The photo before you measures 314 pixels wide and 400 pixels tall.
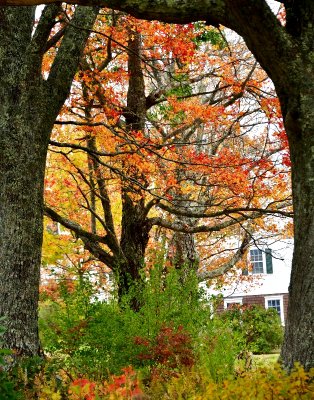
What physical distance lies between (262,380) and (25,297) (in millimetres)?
4178

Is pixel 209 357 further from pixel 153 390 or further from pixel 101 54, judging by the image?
pixel 101 54

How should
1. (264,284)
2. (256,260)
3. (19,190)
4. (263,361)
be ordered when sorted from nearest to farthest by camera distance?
(19,190)
(263,361)
(256,260)
(264,284)

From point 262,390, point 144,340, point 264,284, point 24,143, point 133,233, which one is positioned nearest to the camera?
point 262,390

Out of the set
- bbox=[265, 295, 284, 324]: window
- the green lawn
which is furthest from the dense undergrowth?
Result: bbox=[265, 295, 284, 324]: window

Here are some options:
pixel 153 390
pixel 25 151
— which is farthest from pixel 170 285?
pixel 153 390

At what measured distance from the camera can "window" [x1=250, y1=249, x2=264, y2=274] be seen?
112 feet

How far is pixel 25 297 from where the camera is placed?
7.57 metres

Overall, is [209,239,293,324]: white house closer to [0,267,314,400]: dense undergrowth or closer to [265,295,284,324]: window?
[265,295,284,324]: window

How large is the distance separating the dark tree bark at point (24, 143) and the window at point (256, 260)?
2680cm

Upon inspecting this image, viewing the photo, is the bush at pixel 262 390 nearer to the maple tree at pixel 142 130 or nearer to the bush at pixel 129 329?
the bush at pixel 129 329

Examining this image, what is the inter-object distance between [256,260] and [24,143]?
27.4m

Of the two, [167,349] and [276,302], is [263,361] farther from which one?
[276,302]

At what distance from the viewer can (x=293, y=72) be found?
18.2 ft

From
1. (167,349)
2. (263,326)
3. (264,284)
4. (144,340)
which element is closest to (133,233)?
(144,340)
